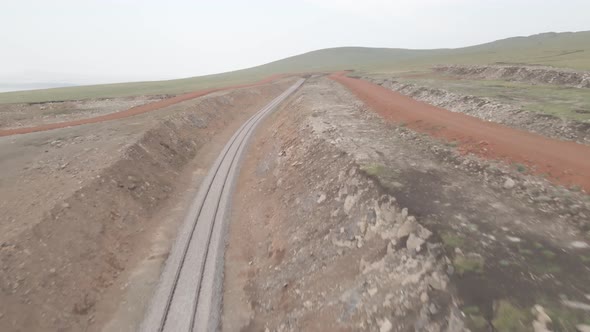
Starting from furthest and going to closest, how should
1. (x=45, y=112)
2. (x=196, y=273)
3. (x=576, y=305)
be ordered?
(x=45, y=112) < (x=196, y=273) < (x=576, y=305)

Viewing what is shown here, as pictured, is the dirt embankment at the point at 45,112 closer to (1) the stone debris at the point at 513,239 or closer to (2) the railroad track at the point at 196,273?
(2) the railroad track at the point at 196,273

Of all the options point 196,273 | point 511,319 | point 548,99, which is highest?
point 548,99

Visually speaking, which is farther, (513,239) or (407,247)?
(407,247)

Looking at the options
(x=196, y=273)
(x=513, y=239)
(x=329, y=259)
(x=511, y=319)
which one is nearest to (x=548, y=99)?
(x=513, y=239)

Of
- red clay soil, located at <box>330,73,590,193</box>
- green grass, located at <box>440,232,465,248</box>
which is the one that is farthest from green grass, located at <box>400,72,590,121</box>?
green grass, located at <box>440,232,465,248</box>

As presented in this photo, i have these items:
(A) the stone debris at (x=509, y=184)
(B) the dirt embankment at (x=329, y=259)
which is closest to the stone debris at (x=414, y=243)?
(B) the dirt embankment at (x=329, y=259)

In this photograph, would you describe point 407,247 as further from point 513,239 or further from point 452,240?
point 513,239

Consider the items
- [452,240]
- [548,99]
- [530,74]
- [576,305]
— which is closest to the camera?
[576,305]
